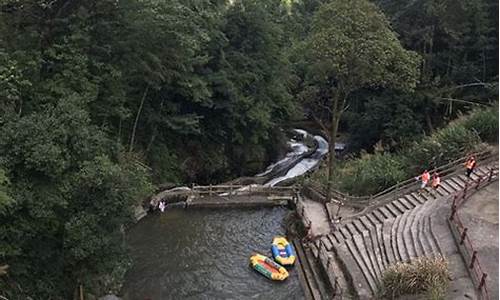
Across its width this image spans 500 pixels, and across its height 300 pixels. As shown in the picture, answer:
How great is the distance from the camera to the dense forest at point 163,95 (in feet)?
48.2

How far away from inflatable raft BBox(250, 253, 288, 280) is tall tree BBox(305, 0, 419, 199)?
26.1 feet

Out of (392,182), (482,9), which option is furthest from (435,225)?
(482,9)

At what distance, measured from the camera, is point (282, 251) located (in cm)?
2073

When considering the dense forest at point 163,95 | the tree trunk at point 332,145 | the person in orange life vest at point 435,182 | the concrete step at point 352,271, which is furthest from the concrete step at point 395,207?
the dense forest at point 163,95

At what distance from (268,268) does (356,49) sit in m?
9.37

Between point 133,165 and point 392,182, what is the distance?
494 inches

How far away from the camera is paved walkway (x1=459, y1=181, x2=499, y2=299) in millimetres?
15438

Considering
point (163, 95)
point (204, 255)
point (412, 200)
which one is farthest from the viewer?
point (163, 95)

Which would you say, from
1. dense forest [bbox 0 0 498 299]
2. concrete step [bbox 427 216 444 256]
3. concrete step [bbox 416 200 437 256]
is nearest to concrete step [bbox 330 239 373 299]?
concrete step [bbox 416 200 437 256]

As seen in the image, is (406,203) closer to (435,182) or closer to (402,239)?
(435,182)

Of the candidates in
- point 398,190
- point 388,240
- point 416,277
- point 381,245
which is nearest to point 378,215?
point 398,190

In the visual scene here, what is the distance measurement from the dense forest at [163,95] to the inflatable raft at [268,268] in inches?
213

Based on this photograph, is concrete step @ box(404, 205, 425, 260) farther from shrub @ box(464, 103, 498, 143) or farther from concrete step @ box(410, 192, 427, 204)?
shrub @ box(464, 103, 498, 143)

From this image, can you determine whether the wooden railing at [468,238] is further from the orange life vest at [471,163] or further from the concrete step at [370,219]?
the concrete step at [370,219]
